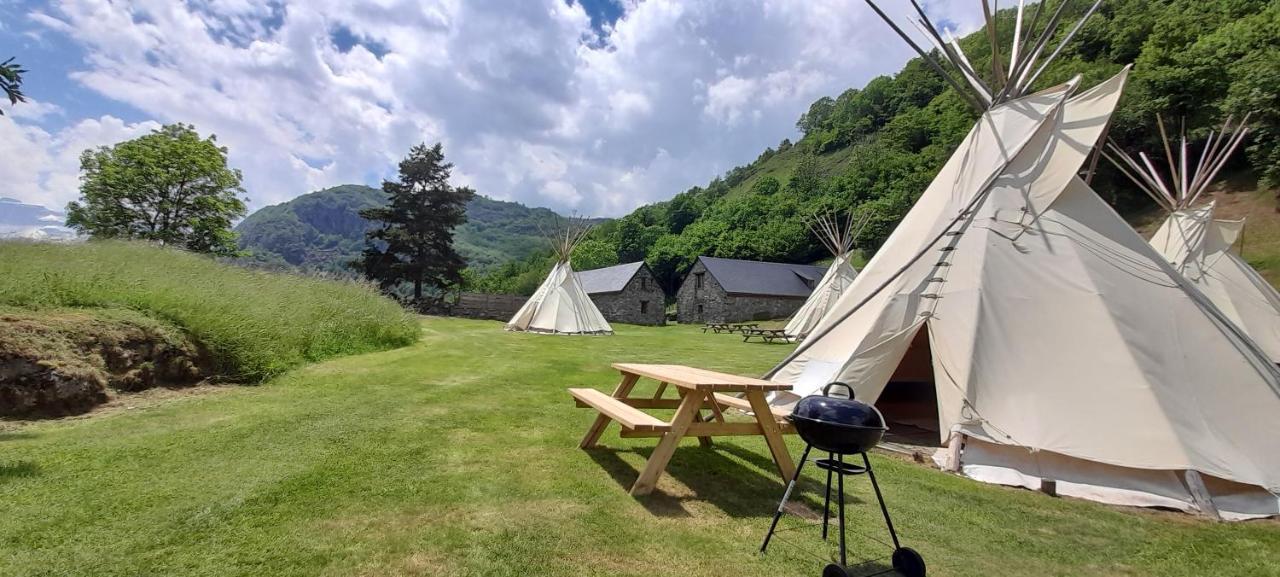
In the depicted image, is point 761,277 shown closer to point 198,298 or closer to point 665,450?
point 198,298

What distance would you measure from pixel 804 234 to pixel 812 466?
50.2m

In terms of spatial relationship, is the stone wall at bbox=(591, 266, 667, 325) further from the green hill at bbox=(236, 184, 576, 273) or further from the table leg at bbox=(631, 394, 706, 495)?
the green hill at bbox=(236, 184, 576, 273)

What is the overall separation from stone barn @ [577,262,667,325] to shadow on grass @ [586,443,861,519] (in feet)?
104

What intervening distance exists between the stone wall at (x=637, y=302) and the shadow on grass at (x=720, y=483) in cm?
3174

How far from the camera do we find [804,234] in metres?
52.0

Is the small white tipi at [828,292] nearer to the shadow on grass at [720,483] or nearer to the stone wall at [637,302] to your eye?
the stone wall at [637,302]

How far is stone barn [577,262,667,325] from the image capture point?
36.8 meters

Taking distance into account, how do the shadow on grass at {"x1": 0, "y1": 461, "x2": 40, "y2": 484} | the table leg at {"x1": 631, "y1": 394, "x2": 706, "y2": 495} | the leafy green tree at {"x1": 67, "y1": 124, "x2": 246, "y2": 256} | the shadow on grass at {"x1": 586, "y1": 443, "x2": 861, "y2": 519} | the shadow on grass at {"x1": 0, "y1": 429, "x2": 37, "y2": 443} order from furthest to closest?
the leafy green tree at {"x1": 67, "y1": 124, "x2": 246, "y2": 256} → the shadow on grass at {"x1": 0, "y1": 429, "x2": 37, "y2": 443} → the table leg at {"x1": 631, "y1": 394, "x2": 706, "y2": 495} → the shadow on grass at {"x1": 586, "y1": 443, "x2": 861, "y2": 519} → the shadow on grass at {"x1": 0, "y1": 461, "x2": 40, "y2": 484}

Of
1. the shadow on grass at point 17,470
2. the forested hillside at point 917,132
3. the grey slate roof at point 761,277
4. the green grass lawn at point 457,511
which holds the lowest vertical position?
the shadow on grass at point 17,470

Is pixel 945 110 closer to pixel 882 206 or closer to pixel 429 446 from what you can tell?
pixel 882 206

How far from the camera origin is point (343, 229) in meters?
164

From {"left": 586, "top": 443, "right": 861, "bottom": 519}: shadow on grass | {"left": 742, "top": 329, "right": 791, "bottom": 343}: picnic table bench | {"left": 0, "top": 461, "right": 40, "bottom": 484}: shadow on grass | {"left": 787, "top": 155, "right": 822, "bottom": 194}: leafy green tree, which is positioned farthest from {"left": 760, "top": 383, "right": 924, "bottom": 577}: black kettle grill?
{"left": 787, "top": 155, "right": 822, "bottom": 194}: leafy green tree

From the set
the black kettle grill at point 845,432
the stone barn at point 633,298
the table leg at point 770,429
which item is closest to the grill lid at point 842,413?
the black kettle grill at point 845,432

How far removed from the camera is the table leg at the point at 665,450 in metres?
3.67
